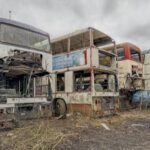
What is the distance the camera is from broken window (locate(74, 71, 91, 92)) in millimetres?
14932

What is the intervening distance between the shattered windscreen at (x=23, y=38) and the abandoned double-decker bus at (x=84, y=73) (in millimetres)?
2590

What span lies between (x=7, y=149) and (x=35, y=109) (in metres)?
3.77

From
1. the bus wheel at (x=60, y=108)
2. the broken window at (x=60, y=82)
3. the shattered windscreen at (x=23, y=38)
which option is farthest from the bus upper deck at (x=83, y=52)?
the shattered windscreen at (x=23, y=38)

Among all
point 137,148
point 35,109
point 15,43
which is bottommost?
point 137,148

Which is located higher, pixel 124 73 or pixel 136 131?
pixel 124 73

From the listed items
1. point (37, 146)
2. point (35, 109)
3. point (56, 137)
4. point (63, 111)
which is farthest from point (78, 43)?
point (37, 146)

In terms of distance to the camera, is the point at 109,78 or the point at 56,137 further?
the point at 109,78

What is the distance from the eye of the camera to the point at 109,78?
641 inches

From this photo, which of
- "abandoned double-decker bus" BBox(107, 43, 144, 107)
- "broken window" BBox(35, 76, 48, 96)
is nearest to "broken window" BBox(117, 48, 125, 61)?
"abandoned double-decker bus" BBox(107, 43, 144, 107)

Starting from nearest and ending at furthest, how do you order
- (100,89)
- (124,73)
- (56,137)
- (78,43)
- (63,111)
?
(56,137)
(63,111)
(100,89)
(78,43)
(124,73)

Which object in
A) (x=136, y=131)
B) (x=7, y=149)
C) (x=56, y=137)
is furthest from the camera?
(x=136, y=131)

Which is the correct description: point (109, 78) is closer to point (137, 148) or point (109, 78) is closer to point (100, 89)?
point (100, 89)

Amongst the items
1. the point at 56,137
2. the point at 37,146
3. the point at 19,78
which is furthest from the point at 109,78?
the point at 37,146

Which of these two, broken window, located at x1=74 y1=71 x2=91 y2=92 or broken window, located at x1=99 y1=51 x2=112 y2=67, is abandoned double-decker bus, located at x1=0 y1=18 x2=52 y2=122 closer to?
broken window, located at x1=74 y1=71 x2=91 y2=92
